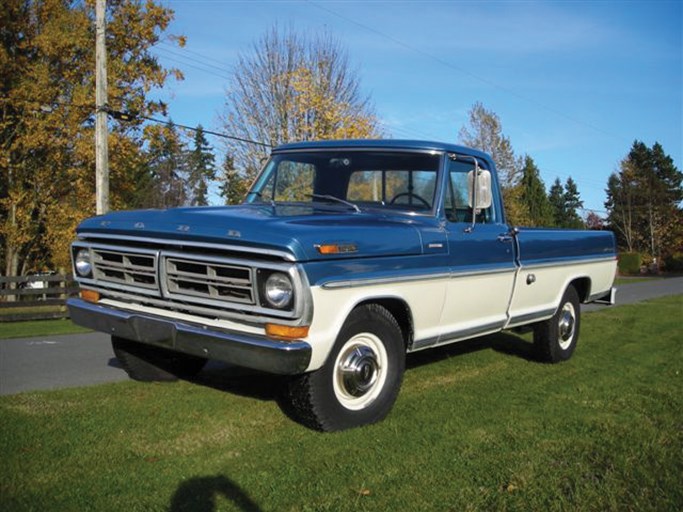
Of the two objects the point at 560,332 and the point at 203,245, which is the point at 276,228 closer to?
the point at 203,245

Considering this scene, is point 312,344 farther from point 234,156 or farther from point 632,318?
point 234,156

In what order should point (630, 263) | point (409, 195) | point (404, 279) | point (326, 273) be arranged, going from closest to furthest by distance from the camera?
1. point (326, 273)
2. point (404, 279)
3. point (409, 195)
4. point (630, 263)

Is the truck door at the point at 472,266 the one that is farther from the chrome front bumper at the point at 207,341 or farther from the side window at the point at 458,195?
the chrome front bumper at the point at 207,341

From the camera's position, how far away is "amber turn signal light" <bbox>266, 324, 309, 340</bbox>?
3820 mm

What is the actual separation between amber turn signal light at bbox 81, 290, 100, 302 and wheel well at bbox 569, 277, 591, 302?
16.9 ft

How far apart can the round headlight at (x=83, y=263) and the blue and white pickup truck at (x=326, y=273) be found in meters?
0.02

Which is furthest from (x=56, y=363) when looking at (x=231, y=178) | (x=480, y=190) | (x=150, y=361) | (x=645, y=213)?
(x=645, y=213)

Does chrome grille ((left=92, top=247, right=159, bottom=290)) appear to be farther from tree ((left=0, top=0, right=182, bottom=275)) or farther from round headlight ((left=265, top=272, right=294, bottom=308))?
tree ((left=0, top=0, right=182, bottom=275))

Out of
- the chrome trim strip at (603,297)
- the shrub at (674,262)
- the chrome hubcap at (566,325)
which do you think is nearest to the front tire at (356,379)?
the chrome hubcap at (566,325)

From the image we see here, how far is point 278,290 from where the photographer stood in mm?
3842

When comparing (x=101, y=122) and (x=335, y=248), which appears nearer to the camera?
(x=335, y=248)

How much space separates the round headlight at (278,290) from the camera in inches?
150

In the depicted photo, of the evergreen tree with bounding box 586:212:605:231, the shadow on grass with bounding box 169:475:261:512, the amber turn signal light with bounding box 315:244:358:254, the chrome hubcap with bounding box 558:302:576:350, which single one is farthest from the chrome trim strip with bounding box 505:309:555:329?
the evergreen tree with bounding box 586:212:605:231

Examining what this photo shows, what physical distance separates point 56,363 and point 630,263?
50871 mm
